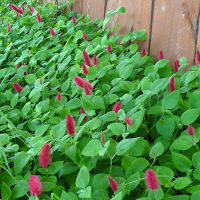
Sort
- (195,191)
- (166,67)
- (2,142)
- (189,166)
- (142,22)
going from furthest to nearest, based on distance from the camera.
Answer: (142,22), (166,67), (2,142), (189,166), (195,191)

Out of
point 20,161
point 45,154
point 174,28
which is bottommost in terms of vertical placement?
point 20,161

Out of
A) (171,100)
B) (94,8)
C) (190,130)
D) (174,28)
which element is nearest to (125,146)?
(190,130)

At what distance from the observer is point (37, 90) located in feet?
5.52

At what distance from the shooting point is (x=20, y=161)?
3.83ft

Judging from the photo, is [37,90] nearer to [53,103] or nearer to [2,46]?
[53,103]

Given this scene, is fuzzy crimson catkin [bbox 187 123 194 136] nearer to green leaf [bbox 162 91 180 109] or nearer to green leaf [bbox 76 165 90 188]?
green leaf [bbox 162 91 180 109]

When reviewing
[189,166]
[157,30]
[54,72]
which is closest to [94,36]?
[54,72]

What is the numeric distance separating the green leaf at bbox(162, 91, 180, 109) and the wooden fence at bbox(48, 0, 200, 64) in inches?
17.0

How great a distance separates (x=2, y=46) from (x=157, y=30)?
1.37 meters

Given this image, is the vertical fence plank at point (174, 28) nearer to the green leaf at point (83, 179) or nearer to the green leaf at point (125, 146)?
the green leaf at point (125, 146)

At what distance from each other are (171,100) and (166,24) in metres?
0.66

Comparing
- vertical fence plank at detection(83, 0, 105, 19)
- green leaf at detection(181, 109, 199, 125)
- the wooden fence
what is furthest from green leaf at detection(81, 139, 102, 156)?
vertical fence plank at detection(83, 0, 105, 19)

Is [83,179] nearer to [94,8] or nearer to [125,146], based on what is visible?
[125,146]

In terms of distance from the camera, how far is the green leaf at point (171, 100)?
125cm
